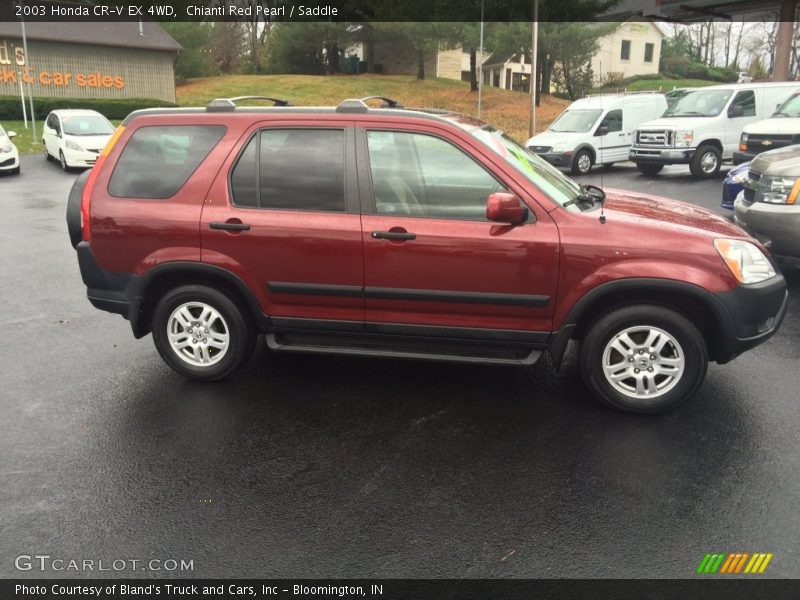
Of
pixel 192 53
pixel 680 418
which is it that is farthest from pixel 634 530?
pixel 192 53

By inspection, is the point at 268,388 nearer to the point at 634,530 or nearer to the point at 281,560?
the point at 281,560

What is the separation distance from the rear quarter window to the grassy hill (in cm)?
3407

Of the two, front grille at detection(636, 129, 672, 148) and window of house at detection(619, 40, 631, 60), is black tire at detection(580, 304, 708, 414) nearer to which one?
front grille at detection(636, 129, 672, 148)

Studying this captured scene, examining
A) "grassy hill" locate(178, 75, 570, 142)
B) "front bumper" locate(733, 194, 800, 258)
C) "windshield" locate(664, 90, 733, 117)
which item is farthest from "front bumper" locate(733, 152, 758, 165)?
"grassy hill" locate(178, 75, 570, 142)

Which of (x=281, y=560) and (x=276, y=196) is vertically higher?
(x=276, y=196)

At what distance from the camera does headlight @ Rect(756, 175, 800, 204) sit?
6812mm

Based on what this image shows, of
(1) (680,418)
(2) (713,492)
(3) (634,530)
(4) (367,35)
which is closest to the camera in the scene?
(3) (634,530)

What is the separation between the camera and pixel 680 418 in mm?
4395

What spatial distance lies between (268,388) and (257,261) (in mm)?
929

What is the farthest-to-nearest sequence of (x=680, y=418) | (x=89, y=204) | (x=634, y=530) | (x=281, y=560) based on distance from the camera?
(x=89, y=204), (x=680, y=418), (x=634, y=530), (x=281, y=560)

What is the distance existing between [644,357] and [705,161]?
1411cm

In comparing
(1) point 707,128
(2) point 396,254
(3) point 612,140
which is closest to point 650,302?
(2) point 396,254

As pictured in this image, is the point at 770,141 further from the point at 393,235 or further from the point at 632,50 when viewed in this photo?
the point at 632,50

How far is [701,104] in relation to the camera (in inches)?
Result: 683
